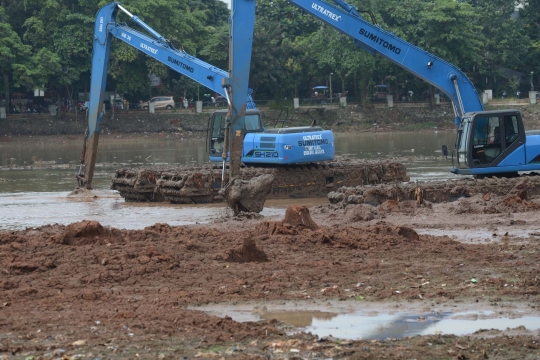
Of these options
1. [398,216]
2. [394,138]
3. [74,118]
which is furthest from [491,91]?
[398,216]

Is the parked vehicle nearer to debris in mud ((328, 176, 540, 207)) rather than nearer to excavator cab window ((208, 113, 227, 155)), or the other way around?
excavator cab window ((208, 113, 227, 155))

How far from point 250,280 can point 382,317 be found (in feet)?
7.95

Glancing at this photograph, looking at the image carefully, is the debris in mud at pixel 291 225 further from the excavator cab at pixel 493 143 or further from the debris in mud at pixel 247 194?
the excavator cab at pixel 493 143

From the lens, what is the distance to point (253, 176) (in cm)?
2377

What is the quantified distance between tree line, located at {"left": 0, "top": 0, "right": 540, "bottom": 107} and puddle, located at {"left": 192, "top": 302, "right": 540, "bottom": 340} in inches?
1970

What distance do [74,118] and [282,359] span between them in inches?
2217

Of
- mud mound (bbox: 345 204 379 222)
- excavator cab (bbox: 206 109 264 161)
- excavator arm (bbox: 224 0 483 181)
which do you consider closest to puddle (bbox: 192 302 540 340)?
mud mound (bbox: 345 204 379 222)

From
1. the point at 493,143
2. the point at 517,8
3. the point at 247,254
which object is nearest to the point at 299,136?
the point at 493,143

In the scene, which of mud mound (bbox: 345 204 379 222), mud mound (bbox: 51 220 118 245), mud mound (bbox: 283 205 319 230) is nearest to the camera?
mud mound (bbox: 51 220 118 245)

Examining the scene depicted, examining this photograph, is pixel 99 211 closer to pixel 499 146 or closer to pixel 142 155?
pixel 499 146

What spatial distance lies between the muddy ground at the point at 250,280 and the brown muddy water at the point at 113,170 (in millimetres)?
3470

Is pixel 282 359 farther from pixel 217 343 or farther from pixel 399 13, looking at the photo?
pixel 399 13

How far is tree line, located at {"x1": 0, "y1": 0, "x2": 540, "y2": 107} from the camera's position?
60000 mm

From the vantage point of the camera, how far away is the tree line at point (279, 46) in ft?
197
